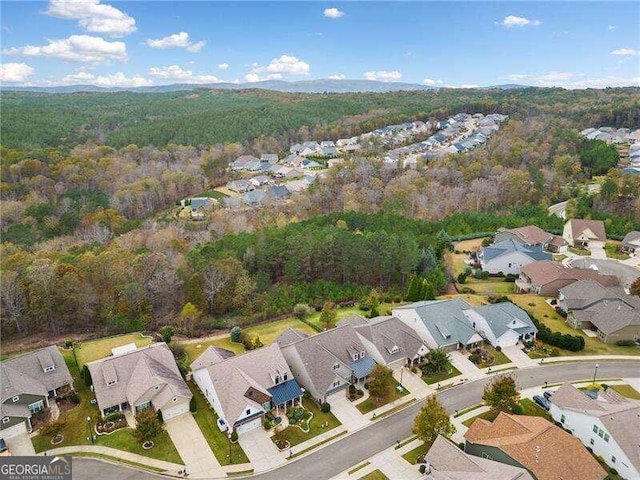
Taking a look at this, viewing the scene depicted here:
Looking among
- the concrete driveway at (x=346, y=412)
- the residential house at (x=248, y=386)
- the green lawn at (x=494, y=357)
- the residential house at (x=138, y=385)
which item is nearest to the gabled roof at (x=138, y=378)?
the residential house at (x=138, y=385)

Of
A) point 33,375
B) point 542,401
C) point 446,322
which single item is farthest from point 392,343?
point 33,375

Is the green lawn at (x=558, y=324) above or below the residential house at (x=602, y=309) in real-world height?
below

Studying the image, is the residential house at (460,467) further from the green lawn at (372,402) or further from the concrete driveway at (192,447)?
the concrete driveway at (192,447)

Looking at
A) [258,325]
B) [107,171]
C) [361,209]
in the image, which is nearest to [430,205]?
[361,209]

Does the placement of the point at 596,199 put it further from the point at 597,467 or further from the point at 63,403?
the point at 63,403

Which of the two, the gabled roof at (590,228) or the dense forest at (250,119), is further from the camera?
the dense forest at (250,119)

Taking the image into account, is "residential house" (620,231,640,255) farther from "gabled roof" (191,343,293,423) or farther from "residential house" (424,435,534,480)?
"gabled roof" (191,343,293,423)

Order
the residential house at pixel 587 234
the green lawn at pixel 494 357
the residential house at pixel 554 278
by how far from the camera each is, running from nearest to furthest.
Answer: the green lawn at pixel 494 357 → the residential house at pixel 554 278 → the residential house at pixel 587 234
